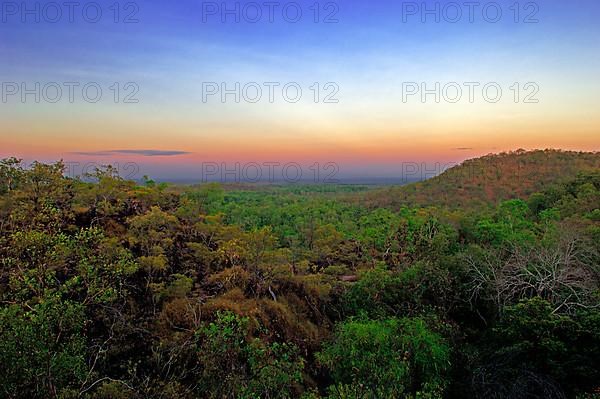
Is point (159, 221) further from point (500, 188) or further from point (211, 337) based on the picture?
point (500, 188)

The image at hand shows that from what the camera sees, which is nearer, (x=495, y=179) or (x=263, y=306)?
(x=263, y=306)

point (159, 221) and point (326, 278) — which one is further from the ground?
point (159, 221)

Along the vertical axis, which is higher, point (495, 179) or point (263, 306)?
point (495, 179)

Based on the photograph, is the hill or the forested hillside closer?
the forested hillside

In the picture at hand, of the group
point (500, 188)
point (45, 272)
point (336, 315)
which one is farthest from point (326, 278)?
point (500, 188)
